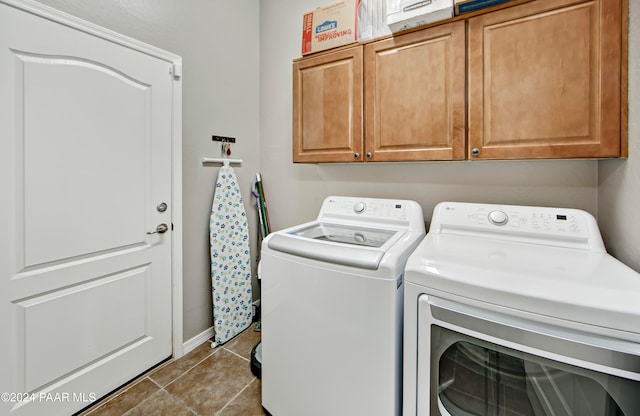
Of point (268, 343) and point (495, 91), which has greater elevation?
point (495, 91)

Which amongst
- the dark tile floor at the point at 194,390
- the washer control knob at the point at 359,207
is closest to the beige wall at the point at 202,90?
the dark tile floor at the point at 194,390

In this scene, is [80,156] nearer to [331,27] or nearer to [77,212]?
[77,212]

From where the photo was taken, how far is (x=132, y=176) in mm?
1737

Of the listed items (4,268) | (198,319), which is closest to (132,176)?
(4,268)

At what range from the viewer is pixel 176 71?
192 centimetres

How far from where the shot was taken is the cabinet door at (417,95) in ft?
4.76

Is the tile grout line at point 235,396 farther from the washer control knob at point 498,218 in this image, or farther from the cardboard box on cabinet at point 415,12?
the cardboard box on cabinet at point 415,12

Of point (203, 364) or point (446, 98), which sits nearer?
point (446, 98)

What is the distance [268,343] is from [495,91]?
1712mm

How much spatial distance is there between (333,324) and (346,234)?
2.15 feet

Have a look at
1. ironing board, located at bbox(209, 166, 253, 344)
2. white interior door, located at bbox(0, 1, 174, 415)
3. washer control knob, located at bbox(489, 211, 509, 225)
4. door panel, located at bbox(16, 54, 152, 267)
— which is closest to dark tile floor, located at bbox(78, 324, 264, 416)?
white interior door, located at bbox(0, 1, 174, 415)

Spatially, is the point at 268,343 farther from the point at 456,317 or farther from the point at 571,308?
the point at 571,308

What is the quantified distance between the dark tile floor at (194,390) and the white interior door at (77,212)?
4.4 inches

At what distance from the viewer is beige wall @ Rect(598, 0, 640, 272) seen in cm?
108
